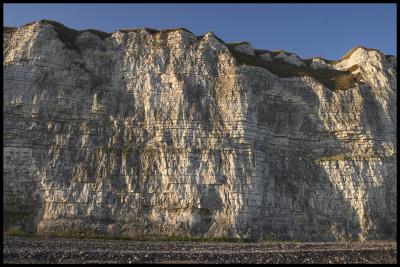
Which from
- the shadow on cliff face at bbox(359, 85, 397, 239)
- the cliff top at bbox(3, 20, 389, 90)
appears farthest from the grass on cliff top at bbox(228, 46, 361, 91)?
the shadow on cliff face at bbox(359, 85, 397, 239)

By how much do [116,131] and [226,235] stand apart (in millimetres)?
14777

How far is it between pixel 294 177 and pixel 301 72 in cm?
1444

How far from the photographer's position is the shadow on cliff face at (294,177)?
36875mm

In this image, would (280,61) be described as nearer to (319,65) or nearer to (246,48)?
(246,48)

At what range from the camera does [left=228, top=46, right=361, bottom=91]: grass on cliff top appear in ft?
153

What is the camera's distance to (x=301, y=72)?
47.6m

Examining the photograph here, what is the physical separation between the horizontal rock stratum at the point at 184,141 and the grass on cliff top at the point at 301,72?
0.29m

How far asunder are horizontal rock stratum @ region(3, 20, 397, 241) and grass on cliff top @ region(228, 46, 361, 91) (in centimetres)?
29

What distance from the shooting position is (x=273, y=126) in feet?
138

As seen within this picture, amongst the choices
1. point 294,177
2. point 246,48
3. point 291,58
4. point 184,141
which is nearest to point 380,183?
point 294,177

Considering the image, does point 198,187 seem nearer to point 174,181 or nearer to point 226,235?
point 174,181

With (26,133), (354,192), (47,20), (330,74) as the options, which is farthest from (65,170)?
(330,74)

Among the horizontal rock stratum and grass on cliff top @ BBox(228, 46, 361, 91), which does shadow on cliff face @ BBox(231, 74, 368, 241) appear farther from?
grass on cliff top @ BBox(228, 46, 361, 91)

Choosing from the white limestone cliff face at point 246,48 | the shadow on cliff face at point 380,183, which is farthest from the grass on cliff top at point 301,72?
the shadow on cliff face at point 380,183
